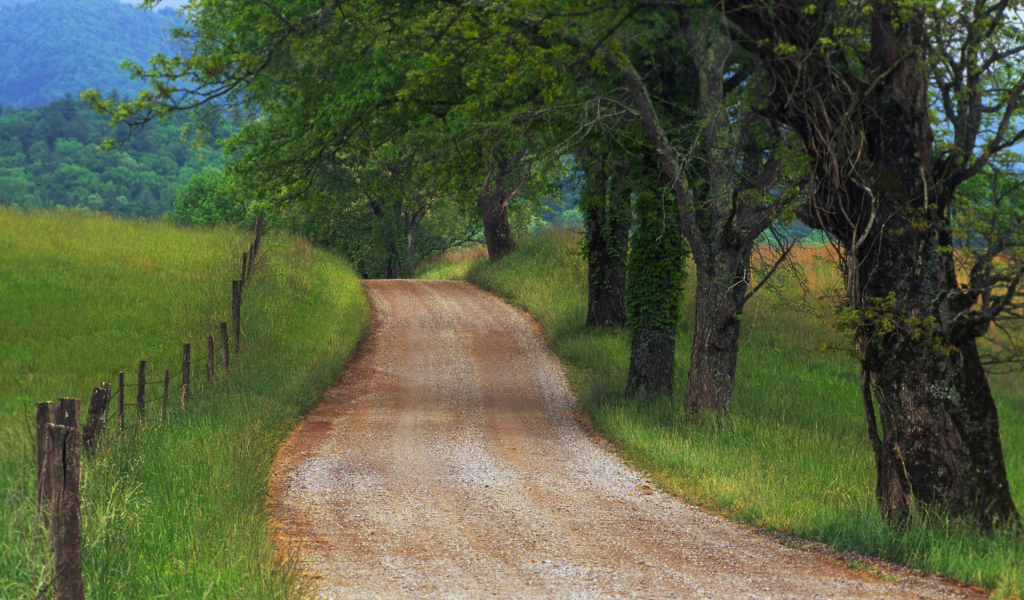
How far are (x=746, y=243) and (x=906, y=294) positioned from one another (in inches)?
172

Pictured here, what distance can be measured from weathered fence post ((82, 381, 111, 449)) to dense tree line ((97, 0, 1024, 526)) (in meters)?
2.99

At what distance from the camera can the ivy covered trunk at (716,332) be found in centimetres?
1126

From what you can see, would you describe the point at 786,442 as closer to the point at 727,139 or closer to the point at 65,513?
the point at 727,139

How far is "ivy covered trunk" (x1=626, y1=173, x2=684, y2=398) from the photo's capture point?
43.1ft

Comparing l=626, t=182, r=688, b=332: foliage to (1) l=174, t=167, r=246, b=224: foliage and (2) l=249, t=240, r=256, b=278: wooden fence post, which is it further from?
(1) l=174, t=167, r=246, b=224: foliage

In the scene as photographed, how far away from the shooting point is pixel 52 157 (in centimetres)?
8088

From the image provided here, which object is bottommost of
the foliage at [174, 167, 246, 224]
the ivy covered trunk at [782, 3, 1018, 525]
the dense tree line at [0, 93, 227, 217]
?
the ivy covered trunk at [782, 3, 1018, 525]

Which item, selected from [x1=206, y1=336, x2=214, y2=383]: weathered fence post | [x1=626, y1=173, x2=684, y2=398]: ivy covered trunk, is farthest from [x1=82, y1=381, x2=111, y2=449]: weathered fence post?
[x1=626, y1=173, x2=684, y2=398]: ivy covered trunk

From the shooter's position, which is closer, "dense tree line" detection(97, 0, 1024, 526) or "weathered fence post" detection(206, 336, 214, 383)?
"dense tree line" detection(97, 0, 1024, 526)

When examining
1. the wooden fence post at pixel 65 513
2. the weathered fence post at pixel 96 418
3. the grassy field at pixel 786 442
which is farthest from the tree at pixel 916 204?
the weathered fence post at pixel 96 418

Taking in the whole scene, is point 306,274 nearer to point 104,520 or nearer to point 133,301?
point 133,301

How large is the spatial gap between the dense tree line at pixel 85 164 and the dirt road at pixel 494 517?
64204 millimetres

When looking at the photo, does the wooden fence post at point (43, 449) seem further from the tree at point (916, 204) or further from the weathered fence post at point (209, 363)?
the weathered fence post at point (209, 363)

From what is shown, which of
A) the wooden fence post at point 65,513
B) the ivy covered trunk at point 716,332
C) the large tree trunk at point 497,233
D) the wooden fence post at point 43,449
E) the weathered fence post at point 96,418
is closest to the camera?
the wooden fence post at point 65,513
